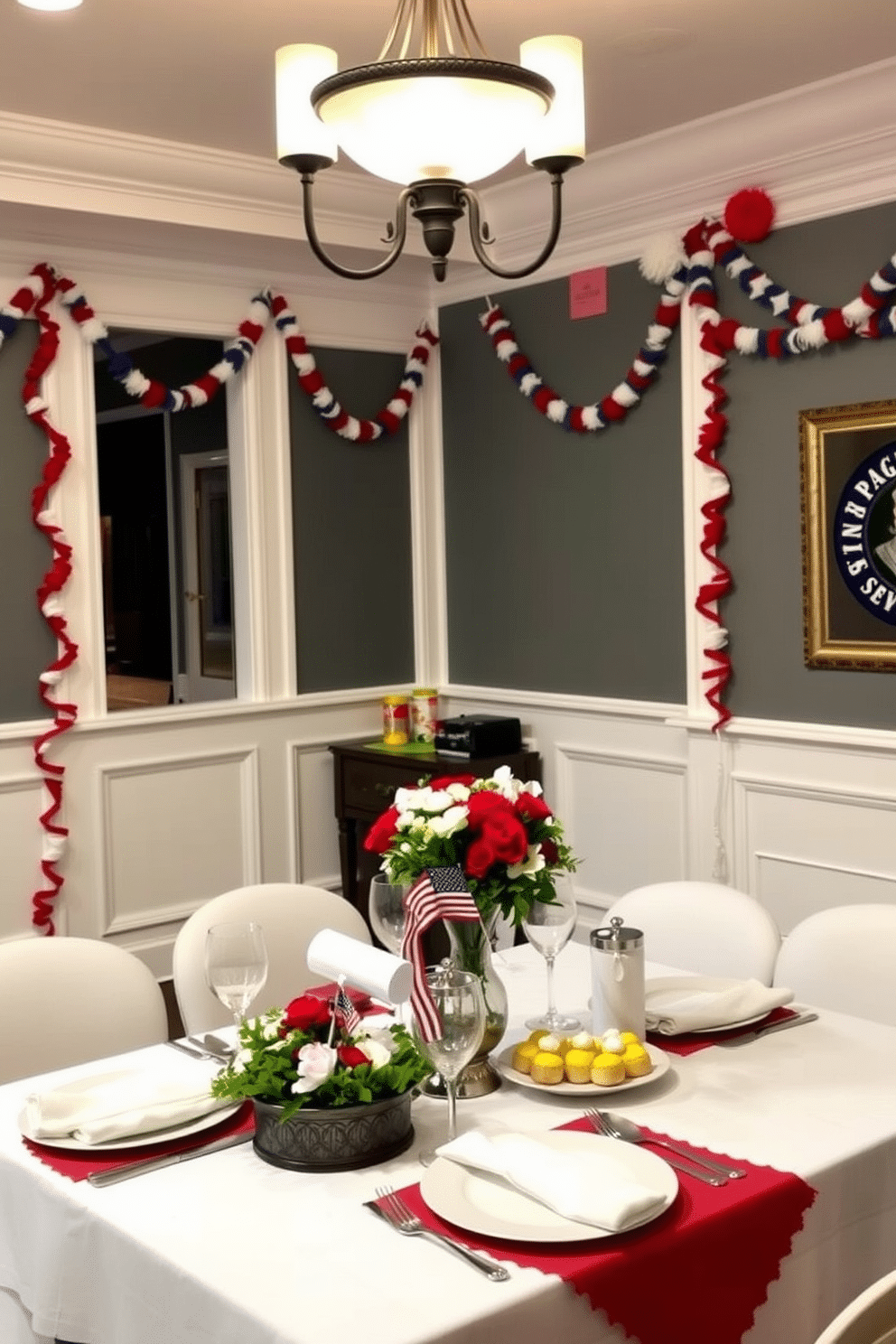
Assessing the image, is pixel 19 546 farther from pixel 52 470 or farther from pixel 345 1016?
pixel 345 1016

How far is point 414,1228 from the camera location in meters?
1.62

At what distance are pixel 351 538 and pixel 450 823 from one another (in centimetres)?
325

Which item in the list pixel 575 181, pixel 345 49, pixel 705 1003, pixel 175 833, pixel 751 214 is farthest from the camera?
pixel 175 833

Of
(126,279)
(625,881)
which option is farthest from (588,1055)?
(126,279)

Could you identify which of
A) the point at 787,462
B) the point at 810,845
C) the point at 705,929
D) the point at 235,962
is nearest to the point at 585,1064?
the point at 235,962

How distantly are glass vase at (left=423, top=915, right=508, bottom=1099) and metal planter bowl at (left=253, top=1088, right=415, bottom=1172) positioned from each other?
0.25 metres

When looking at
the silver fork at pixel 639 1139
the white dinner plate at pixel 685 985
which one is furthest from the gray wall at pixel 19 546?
the silver fork at pixel 639 1139

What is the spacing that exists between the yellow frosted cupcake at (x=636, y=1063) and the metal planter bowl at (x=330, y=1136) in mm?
360

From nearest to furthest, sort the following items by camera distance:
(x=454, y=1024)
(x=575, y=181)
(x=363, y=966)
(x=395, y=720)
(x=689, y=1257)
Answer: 1. (x=689, y=1257)
2. (x=454, y=1024)
3. (x=363, y=966)
4. (x=575, y=181)
5. (x=395, y=720)

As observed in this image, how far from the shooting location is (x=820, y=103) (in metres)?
3.74

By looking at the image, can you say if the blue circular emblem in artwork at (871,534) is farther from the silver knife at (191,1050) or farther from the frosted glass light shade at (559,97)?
the silver knife at (191,1050)

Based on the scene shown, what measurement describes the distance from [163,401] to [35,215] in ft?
2.36

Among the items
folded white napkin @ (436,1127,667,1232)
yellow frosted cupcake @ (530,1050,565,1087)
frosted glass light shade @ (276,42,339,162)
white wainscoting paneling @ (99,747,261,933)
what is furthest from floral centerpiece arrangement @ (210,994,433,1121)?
white wainscoting paneling @ (99,747,261,933)

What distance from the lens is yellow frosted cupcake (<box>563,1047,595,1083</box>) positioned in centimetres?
200
